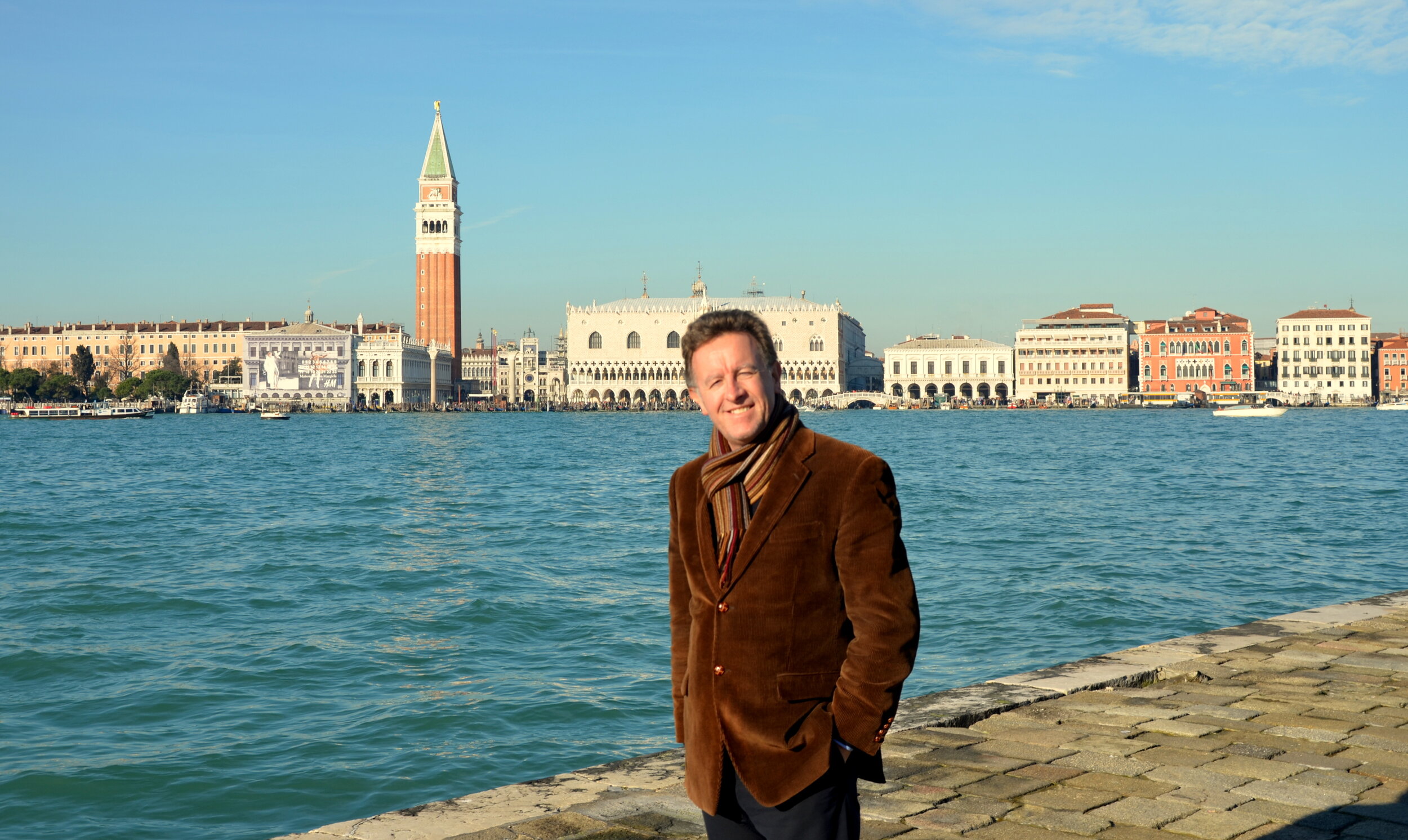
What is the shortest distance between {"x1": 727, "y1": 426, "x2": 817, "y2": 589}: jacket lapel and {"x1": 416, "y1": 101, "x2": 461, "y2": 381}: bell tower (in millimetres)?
109719

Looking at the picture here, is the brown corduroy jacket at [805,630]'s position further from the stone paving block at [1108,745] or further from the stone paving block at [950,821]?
the stone paving block at [1108,745]

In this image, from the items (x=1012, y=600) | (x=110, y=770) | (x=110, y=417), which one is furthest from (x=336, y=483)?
Result: (x=110, y=417)

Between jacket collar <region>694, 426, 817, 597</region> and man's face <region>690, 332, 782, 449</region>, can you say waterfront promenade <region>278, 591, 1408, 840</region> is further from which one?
man's face <region>690, 332, 782, 449</region>

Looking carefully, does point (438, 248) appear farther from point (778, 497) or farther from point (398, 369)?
point (778, 497)

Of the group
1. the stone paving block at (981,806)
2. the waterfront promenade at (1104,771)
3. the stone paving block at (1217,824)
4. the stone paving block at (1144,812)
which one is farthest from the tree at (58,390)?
the stone paving block at (1217,824)

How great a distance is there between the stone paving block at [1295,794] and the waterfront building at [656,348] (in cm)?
10476

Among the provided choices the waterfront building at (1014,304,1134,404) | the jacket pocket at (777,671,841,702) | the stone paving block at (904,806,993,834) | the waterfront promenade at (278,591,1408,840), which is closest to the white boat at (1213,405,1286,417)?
the waterfront building at (1014,304,1134,404)

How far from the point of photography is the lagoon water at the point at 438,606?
646 centimetres

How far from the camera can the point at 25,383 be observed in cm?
9738

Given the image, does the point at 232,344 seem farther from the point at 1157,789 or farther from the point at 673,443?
the point at 1157,789

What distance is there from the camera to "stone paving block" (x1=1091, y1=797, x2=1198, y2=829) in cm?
343

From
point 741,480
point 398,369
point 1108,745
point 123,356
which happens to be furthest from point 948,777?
point 123,356

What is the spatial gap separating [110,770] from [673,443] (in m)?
41.8

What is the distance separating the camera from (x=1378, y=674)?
5227 millimetres
